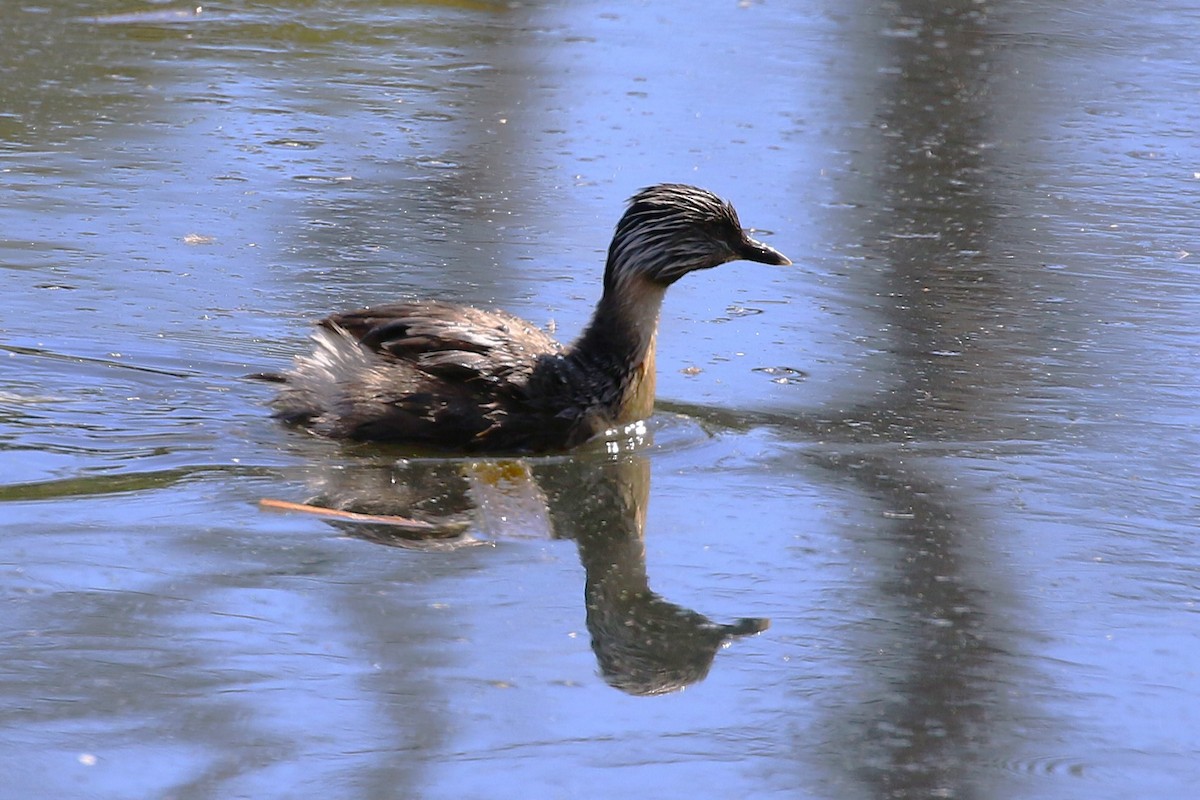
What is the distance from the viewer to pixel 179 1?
13203 mm

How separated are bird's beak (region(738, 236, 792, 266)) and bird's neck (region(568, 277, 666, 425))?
394 mm

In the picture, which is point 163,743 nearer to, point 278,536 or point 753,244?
point 278,536

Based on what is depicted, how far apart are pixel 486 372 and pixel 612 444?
531mm

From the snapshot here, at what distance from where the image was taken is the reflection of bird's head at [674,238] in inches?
280

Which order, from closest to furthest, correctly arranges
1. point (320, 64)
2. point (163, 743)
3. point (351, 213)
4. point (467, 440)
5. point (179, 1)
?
1. point (163, 743)
2. point (467, 440)
3. point (351, 213)
4. point (320, 64)
5. point (179, 1)

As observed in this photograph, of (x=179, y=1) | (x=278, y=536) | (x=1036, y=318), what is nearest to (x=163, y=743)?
(x=278, y=536)

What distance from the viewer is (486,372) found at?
22.1 feet

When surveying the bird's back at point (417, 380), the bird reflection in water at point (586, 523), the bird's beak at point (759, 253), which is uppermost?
the bird's beak at point (759, 253)

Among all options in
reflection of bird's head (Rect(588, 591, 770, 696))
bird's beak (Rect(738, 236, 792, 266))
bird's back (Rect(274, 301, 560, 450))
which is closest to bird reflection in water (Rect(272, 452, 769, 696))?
reflection of bird's head (Rect(588, 591, 770, 696))

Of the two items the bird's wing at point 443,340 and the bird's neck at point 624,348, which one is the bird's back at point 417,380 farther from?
the bird's neck at point 624,348

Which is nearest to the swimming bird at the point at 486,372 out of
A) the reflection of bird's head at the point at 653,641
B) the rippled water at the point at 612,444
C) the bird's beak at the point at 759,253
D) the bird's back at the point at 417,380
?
the bird's back at the point at 417,380

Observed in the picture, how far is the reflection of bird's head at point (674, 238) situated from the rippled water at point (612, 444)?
0.49m

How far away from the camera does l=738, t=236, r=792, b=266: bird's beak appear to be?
24.1 ft

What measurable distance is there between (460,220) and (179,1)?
4.88m
